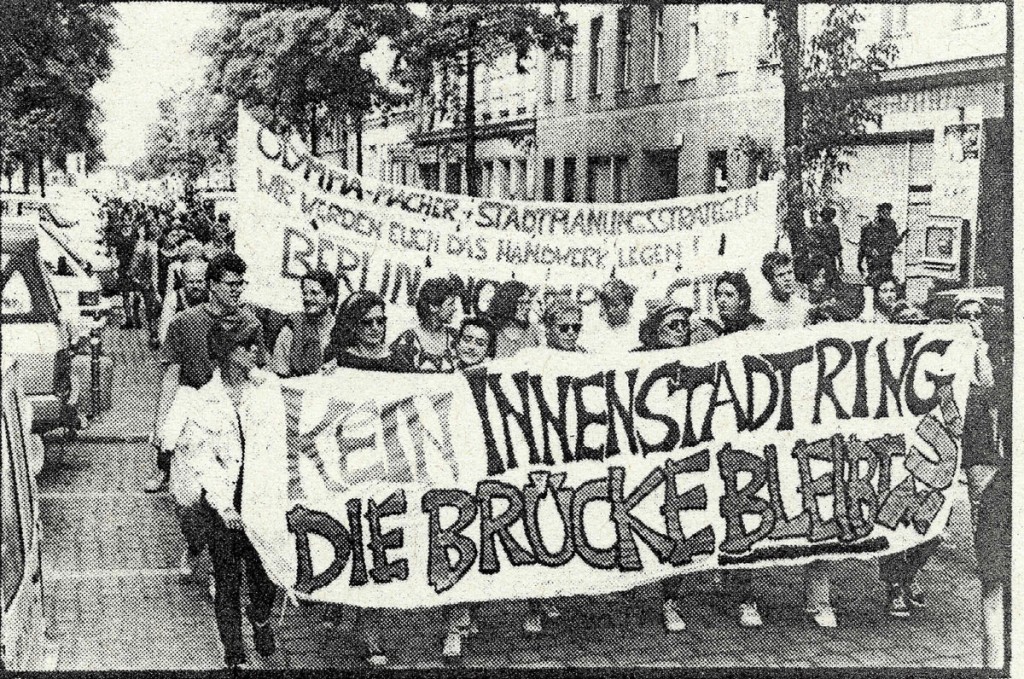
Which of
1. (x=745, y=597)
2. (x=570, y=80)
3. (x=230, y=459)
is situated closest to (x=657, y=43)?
(x=570, y=80)

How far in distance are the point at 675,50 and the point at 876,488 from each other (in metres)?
21.0

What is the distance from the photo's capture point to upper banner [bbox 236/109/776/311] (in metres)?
10.5

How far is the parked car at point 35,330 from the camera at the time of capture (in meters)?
10.9

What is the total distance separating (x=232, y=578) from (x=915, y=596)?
11.0 ft

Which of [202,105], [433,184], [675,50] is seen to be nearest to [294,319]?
[675,50]

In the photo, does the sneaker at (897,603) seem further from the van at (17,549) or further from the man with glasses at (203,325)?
the van at (17,549)

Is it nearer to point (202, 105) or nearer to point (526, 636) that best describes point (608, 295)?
point (526, 636)

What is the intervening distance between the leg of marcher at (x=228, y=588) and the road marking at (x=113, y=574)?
1.66 m

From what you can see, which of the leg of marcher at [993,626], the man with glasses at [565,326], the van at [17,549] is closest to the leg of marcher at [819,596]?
the leg of marcher at [993,626]

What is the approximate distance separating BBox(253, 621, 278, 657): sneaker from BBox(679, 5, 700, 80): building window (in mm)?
20497

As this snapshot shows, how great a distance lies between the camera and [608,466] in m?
6.89

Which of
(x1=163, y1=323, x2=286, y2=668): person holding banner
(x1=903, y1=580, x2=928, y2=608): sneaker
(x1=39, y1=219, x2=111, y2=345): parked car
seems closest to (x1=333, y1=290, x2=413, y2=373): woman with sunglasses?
(x1=163, y1=323, x2=286, y2=668): person holding banner

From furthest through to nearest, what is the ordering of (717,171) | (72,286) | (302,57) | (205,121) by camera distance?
(205,121), (717,171), (302,57), (72,286)

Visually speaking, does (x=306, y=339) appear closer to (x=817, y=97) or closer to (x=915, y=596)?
(x=915, y=596)
